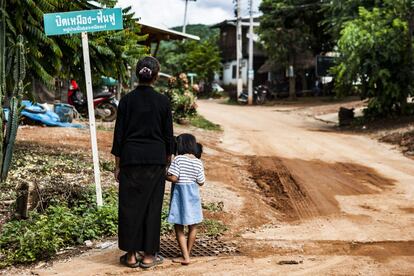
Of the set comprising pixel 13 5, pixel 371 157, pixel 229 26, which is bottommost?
pixel 371 157

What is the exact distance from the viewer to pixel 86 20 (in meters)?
6.50

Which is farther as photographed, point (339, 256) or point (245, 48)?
point (245, 48)

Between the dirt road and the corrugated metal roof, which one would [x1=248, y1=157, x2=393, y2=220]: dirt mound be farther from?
the corrugated metal roof

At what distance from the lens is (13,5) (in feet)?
28.6

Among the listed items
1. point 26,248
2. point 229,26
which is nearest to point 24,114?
point 26,248

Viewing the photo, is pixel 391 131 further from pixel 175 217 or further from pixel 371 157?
pixel 175 217

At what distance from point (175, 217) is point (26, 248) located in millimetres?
1487

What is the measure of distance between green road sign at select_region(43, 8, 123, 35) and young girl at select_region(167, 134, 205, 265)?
5.78 ft

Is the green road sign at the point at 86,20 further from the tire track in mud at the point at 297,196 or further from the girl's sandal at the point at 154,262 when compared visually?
the tire track in mud at the point at 297,196

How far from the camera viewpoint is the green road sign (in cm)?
647

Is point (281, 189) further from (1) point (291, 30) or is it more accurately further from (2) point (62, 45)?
(1) point (291, 30)

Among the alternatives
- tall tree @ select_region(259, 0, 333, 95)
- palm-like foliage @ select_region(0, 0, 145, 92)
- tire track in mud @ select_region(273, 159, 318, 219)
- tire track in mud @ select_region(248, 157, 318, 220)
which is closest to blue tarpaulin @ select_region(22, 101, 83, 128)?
palm-like foliage @ select_region(0, 0, 145, 92)

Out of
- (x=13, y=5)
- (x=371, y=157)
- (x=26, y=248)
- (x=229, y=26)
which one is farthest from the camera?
(x=229, y=26)

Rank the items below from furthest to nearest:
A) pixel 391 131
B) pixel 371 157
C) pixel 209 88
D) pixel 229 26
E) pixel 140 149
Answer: pixel 229 26 < pixel 209 88 < pixel 391 131 < pixel 371 157 < pixel 140 149
